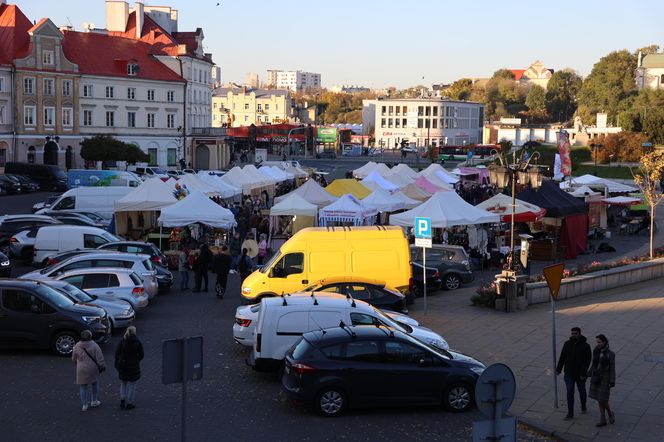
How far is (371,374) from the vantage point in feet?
39.9

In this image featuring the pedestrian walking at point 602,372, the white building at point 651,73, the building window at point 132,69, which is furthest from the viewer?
the white building at point 651,73

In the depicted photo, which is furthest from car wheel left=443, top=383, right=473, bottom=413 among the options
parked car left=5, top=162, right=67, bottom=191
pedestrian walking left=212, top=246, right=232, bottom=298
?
parked car left=5, top=162, right=67, bottom=191

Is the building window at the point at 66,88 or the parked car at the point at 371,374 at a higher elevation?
the building window at the point at 66,88

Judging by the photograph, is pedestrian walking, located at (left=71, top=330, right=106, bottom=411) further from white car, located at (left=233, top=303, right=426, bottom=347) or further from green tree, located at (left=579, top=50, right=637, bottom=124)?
green tree, located at (left=579, top=50, right=637, bottom=124)

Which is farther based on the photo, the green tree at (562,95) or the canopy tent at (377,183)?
the green tree at (562,95)

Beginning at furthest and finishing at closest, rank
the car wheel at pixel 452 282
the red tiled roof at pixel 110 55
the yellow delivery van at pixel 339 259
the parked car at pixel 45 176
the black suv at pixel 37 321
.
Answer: the red tiled roof at pixel 110 55
the parked car at pixel 45 176
the car wheel at pixel 452 282
the yellow delivery van at pixel 339 259
the black suv at pixel 37 321

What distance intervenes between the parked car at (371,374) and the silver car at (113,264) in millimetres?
10332

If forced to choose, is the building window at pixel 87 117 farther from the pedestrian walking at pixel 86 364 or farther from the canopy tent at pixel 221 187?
the pedestrian walking at pixel 86 364

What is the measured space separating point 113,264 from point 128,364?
10.3 metres

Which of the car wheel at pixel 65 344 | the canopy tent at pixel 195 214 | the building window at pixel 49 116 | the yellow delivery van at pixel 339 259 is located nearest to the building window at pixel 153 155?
the building window at pixel 49 116

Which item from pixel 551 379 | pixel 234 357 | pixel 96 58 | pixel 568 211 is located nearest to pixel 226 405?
pixel 234 357

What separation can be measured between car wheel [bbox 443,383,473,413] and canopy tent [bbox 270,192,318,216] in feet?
67.1

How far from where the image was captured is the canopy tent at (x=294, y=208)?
32531mm

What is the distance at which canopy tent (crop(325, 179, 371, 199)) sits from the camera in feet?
127
